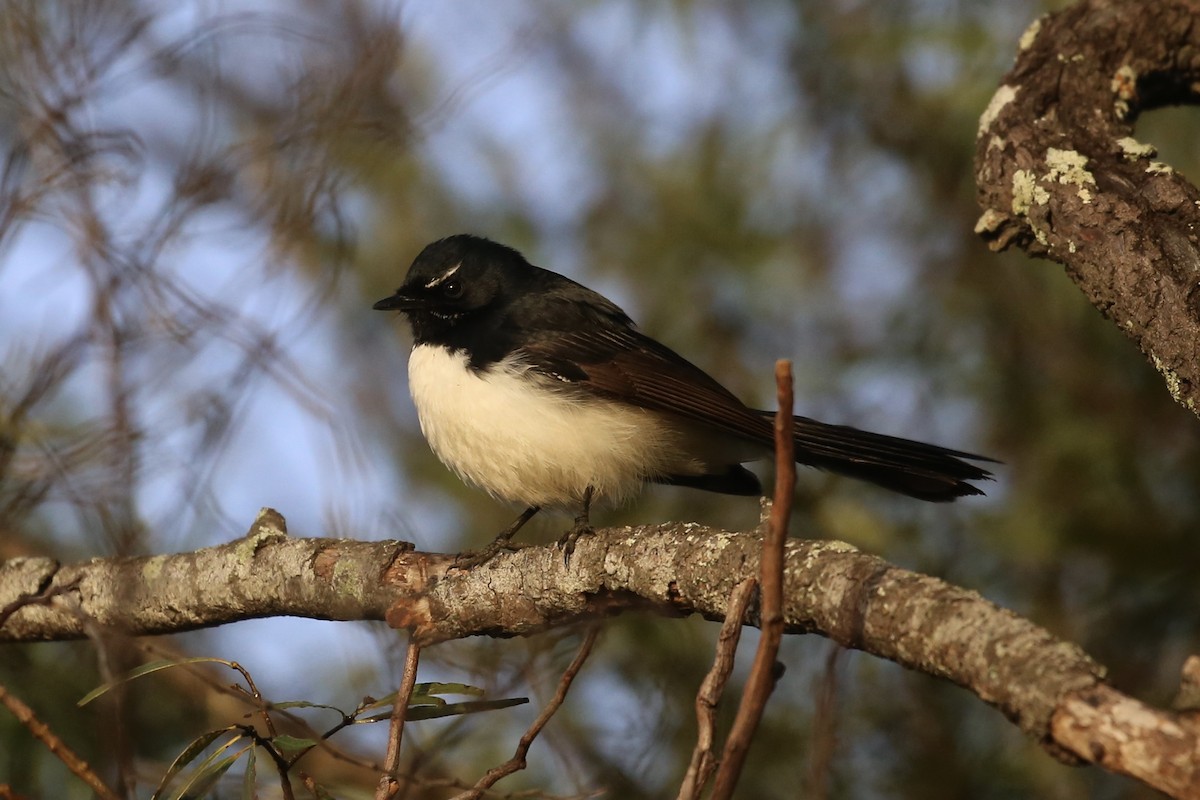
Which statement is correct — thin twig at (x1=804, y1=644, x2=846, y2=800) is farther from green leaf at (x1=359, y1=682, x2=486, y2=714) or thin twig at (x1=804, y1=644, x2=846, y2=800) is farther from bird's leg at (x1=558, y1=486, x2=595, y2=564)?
bird's leg at (x1=558, y1=486, x2=595, y2=564)

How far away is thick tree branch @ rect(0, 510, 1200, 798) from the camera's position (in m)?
1.70

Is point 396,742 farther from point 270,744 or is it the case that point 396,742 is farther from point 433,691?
point 433,691

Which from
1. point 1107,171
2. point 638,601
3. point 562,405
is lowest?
point 638,601

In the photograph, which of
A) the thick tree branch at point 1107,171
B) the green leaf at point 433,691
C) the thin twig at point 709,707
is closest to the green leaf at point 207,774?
the green leaf at point 433,691

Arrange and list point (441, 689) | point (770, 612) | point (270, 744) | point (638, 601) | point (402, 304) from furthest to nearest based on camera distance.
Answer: point (402, 304) < point (638, 601) < point (441, 689) < point (270, 744) < point (770, 612)

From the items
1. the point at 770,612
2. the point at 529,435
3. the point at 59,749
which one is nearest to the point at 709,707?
the point at 770,612

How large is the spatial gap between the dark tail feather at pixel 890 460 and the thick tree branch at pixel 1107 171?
0.61 meters

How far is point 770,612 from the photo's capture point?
166 centimetres

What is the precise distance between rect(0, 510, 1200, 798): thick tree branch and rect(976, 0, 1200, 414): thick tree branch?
1.13 metres

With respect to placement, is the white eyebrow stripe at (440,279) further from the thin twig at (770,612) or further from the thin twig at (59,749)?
the thin twig at (770,612)

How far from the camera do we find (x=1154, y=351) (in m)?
2.85

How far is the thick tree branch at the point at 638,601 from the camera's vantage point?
170cm

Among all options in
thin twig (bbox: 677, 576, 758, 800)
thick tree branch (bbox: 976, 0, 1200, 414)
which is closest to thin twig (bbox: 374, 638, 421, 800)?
thin twig (bbox: 677, 576, 758, 800)

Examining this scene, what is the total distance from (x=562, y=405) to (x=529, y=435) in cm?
16
